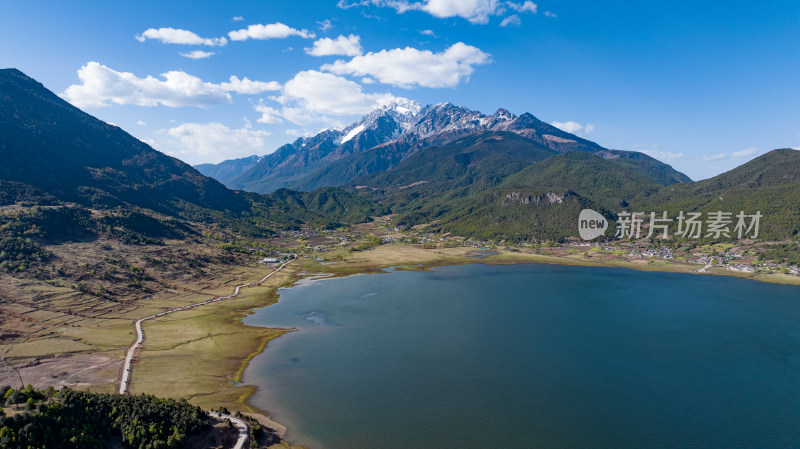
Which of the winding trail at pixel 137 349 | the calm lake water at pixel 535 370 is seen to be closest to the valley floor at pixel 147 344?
the winding trail at pixel 137 349

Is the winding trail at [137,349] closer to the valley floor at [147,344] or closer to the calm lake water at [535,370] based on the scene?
the valley floor at [147,344]

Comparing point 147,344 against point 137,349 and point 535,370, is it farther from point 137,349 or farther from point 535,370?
point 535,370

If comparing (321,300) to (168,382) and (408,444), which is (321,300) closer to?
(168,382)

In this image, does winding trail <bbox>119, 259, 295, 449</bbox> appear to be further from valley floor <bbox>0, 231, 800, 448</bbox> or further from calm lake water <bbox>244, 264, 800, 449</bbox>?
calm lake water <bbox>244, 264, 800, 449</bbox>

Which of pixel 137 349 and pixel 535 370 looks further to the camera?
pixel 137 349

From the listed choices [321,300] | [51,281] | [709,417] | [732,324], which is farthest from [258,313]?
[732,324]

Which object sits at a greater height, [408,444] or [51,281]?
[51,281]

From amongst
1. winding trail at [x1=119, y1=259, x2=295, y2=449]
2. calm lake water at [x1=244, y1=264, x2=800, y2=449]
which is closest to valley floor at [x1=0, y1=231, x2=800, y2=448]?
winding trail at [x1=119, y1=259, x2=295, y2=449]

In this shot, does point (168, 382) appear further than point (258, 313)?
No

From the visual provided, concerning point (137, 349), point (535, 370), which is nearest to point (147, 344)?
point (137, 349)
